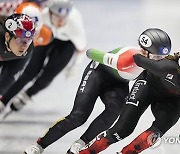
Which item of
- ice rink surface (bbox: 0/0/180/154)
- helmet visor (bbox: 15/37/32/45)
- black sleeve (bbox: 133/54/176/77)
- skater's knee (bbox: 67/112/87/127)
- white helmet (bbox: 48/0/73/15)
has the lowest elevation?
ice rink surface (bbox: 0/0/180/154)

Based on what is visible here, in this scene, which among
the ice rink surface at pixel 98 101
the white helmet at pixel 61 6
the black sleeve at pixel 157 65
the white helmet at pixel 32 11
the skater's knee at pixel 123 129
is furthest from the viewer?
the white helmet at pixel 61 6

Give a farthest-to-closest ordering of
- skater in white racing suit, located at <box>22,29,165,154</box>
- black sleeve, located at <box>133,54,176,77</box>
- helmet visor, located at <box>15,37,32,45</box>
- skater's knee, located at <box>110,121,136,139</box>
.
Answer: helmet visor, located at <box>15,37,32,45</box> < skater in white racing suit, located at <box>22,29,165,154</box> < skater's knee, located at <box>110,121,136,139</box> < black sleeve, located at <box>133,54,176,77</box>

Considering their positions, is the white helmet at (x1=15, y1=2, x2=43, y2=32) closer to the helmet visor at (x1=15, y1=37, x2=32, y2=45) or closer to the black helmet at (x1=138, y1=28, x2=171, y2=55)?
the helmet visor at (x1=15, y1=37, x2=32, y2=45)

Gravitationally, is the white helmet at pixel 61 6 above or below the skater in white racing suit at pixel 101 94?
above

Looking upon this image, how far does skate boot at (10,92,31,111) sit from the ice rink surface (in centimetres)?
5

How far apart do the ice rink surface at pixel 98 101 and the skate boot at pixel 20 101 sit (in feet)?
0.16

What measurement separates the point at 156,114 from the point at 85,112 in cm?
47

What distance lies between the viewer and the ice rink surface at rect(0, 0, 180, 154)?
15.5 feet

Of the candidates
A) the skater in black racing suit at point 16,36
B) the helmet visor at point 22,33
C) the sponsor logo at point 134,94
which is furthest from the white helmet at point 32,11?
the sponsor logo at point 134,94

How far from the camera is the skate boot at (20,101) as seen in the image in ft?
18.4

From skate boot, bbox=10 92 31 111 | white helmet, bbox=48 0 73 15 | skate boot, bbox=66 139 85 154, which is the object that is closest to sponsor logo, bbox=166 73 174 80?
skate boot, bbox=66 139 85 154

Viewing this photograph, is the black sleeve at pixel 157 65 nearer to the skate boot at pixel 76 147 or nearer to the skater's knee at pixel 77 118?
the skater's knee at pixel 77 118

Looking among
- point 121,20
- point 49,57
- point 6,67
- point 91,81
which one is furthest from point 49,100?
point 121,20

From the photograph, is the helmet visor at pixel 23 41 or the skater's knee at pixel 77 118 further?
the helmet visor at pixel 23 41
